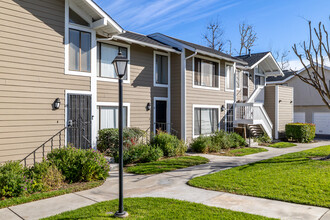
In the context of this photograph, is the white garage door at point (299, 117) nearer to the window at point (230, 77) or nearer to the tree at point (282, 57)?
the window at point (230, 77)

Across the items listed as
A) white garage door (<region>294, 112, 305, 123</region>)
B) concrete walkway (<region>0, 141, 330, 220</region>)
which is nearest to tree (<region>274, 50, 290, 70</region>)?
white garage door (<region>294, 112, 305, 123</region>)

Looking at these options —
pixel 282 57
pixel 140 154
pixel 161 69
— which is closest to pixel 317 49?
pixel 161 69

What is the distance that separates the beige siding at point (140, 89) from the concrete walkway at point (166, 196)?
15.1 feet

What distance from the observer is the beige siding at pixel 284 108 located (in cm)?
2031

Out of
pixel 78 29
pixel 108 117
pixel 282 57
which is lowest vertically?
pixel 108 117

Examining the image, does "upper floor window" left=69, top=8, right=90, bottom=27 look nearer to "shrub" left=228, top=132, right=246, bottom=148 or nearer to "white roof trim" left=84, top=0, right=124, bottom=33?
"white roof trim" left=84, top=0, right=124, bottom=33

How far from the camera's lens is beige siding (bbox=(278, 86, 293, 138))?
20.3 m

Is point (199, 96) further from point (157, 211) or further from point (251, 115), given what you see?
point (157, 211)

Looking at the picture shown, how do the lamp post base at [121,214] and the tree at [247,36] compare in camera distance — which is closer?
the lamp post base at [121,214]

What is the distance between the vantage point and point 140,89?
43.6 ft

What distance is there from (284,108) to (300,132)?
8.91 ft

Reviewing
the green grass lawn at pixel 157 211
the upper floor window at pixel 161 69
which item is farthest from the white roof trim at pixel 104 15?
the green grass lawn at pixel 157 211

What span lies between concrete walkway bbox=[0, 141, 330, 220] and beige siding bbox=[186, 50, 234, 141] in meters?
6.12

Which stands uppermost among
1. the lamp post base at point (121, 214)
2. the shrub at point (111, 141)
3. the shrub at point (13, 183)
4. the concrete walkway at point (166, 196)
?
the shrub at point (111, 141)
